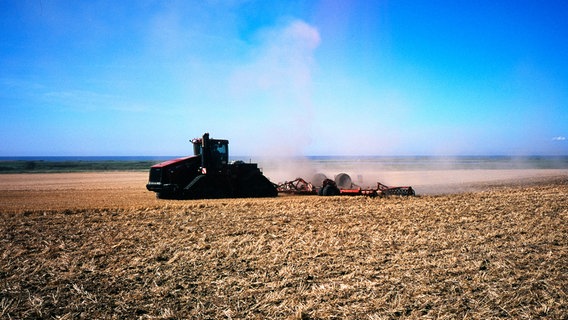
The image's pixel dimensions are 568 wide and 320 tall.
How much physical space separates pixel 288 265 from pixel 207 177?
1404 cm

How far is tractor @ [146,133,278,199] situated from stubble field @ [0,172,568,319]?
20.9ft

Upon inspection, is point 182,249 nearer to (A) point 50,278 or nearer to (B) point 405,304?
(A) point 50,278

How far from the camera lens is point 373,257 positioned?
8250 millimetres

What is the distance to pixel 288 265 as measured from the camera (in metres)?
7.77

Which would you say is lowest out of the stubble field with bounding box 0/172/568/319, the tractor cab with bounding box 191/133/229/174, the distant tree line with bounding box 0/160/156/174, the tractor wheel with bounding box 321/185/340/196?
the stubble field with bounding box 0/172/568/319

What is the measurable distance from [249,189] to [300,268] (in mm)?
15064

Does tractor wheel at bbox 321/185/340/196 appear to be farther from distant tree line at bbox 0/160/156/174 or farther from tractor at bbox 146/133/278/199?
distant tree line at bbox 0/160/156/174

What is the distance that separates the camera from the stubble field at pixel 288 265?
571 centimetres

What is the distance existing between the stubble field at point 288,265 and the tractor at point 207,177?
20.9ft

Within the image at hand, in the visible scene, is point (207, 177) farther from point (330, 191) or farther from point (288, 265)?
point (288, 265)

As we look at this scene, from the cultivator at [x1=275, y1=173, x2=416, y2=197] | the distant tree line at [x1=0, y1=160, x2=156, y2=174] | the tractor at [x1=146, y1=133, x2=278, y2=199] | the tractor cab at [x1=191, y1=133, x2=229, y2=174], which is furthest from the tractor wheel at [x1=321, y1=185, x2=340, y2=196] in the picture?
the distant tree line at [x1=0, y1=160, x2=156, y2=174]

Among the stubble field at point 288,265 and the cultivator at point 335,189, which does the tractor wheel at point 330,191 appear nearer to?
the cultivator at point 335,189

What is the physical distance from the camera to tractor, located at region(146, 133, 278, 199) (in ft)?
67.2

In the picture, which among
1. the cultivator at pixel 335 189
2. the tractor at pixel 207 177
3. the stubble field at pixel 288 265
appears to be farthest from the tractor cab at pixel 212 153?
the stubble field at pixel 288 265
